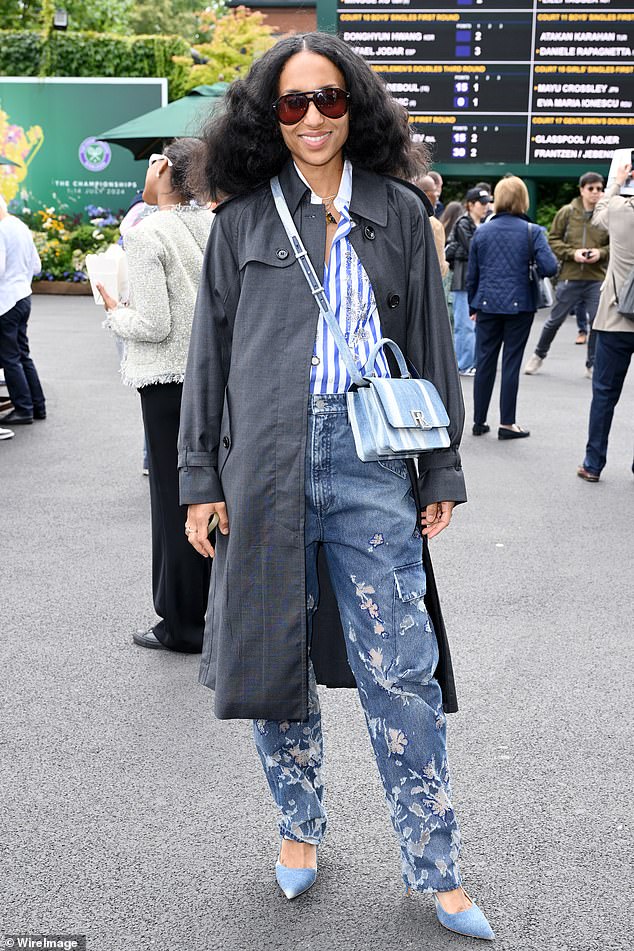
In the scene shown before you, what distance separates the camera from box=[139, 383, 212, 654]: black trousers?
4.80 meters

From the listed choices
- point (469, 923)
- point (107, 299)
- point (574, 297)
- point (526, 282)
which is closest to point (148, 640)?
point (107, 299)

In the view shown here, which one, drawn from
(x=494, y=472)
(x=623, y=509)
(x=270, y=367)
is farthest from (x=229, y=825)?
(x=494, y=472)

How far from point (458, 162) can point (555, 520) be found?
476 inches

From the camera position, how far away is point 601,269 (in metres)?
12.5

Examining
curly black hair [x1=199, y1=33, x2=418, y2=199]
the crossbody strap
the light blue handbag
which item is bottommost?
the light blue handbag

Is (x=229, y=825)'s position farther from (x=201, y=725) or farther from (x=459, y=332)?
(x=459, y=332)

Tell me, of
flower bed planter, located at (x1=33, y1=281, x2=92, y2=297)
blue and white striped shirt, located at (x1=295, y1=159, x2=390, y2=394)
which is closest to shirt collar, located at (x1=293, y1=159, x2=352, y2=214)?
blue and white striped shirt, located at (x1=295, y1=159, x2=390, y2=394)

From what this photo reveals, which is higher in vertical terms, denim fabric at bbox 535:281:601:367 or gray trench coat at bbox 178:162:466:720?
gray trench coat at bbox 178:162:466:720

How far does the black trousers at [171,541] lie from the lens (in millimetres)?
4797

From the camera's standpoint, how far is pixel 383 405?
8.68 ft

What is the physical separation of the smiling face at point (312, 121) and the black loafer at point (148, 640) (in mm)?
2681

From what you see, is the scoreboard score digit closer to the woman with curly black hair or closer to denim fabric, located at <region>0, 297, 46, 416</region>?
denim fabric, located at <region>0, 297, 46, 416</region>

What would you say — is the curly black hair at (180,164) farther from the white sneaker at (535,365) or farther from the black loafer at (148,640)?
the white sneaker at (535,365)

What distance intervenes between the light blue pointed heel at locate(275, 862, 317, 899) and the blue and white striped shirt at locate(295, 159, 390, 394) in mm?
1297
